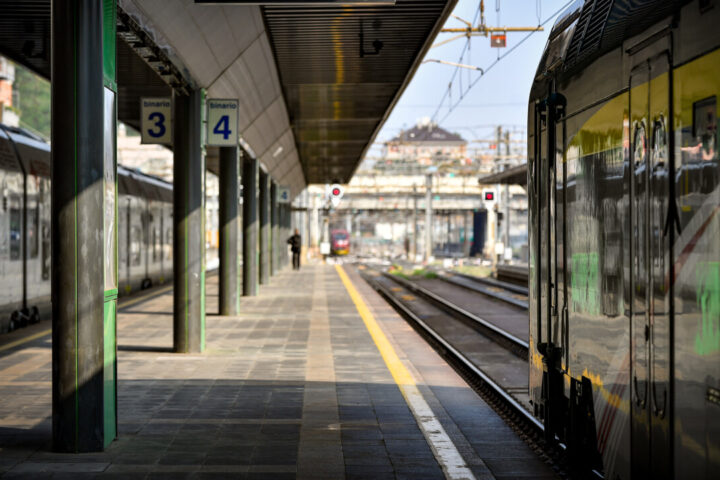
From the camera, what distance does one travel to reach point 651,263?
13.6 feet

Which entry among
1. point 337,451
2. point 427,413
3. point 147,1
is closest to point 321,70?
point 147,1

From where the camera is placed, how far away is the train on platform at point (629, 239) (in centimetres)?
363

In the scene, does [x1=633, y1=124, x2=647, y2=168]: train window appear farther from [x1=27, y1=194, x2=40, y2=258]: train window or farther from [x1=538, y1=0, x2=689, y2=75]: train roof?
[x1=27, y1=194, x2=40, y2=258]: train window

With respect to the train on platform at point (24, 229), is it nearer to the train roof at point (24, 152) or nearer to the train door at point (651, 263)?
the train roof at point (24, 152)

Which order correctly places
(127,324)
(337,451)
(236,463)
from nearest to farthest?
1. (236,463)
2. (337,451)
3. (127,324)

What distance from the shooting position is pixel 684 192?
3.79m

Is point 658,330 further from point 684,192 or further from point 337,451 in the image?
point 337,451

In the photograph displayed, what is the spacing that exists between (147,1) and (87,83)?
7.19 feet

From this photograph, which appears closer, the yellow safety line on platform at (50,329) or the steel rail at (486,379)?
the steel rail at (486,379)

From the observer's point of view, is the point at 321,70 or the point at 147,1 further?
the point at 321,70

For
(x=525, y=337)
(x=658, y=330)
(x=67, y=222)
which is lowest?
(x=525, y=337)

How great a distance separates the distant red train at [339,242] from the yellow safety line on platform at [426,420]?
2388 inches

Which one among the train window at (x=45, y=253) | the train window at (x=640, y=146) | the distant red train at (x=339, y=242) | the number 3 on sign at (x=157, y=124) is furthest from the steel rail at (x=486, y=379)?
the distant red train at (x=339, y=242)

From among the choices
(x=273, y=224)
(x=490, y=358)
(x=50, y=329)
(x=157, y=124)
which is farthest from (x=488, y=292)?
(x=157, y=124)
